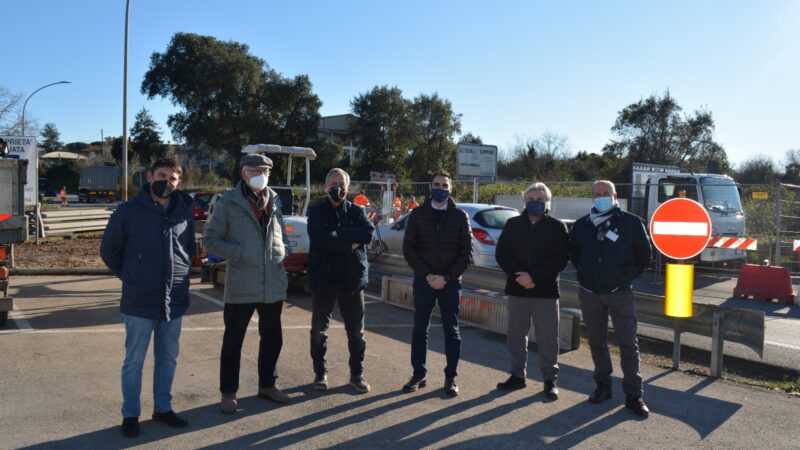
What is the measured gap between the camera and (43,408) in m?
5.07

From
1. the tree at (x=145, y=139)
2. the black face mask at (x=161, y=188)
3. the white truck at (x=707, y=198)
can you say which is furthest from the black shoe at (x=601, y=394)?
the tree at (x=145, y=139)

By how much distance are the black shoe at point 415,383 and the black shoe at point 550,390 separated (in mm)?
1046

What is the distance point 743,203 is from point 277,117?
36.8 metres

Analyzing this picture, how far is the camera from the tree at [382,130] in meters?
48.2

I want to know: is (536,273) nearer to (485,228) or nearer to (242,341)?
(242,341)

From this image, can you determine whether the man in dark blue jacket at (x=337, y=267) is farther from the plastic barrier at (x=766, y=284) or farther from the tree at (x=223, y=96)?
the tree at (x=223, y=96)

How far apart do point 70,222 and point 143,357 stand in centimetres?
2119

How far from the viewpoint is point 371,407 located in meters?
5.30

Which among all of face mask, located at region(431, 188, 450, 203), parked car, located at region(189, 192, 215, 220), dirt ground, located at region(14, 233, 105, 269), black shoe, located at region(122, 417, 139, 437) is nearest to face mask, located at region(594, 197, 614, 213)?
face mask, located at region(431, 188, 450, 203)

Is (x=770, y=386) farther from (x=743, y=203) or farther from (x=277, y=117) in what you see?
(x=277, y=117)

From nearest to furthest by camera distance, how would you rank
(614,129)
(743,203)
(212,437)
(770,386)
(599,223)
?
(212,437) < (599,223) < (770,386) < (743,203) < (614,129)

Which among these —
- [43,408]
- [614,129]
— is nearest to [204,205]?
[43,408]

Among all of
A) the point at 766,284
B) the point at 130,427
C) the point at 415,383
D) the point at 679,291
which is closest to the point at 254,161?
the point at 130,427

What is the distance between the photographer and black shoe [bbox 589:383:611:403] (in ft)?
18.1
